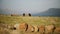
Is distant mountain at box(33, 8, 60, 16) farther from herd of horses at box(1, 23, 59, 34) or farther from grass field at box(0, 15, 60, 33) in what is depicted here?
herd of horses at box(1, 23, 59, 34)

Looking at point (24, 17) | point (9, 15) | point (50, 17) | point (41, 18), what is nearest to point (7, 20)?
point (9, 15)

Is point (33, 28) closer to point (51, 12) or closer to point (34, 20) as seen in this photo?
point (34, 20)

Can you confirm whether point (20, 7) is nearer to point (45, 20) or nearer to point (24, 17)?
point (24, 17)

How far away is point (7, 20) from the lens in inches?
77.3

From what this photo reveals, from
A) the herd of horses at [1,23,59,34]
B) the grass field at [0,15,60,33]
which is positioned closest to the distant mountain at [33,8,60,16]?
the grass field at [0,15,60,33]

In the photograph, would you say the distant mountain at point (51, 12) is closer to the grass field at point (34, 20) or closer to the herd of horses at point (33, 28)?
the grass field at point (34, 20)

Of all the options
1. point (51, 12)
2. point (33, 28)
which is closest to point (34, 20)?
point (33, 28)

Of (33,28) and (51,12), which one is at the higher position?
(51,12)

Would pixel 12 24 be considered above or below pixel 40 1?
below

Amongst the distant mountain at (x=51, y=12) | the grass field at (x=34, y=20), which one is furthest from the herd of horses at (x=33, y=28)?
the distant mountain at (x=51, y=12)

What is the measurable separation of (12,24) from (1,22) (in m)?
0.16

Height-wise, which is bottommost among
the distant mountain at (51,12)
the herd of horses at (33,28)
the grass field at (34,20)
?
the herd of horses at (33,28)

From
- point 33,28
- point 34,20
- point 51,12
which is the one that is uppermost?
point 51,12

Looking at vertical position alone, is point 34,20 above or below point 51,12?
below
